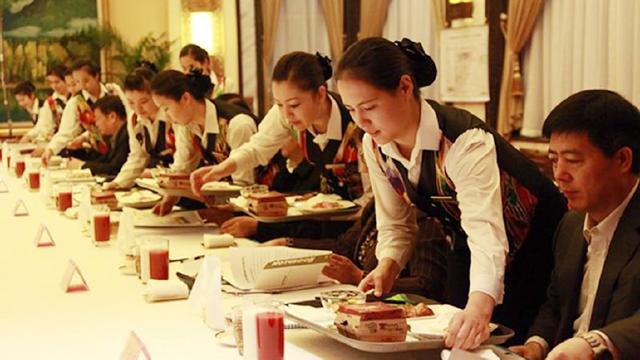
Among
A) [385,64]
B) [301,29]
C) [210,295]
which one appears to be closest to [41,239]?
[210,295]

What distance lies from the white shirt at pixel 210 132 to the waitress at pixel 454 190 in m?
1.76

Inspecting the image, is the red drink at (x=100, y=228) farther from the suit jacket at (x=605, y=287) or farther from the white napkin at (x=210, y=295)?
the suit jacket at (x=605, y=287)

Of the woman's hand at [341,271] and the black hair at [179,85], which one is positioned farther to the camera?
the black hair at [179,85]

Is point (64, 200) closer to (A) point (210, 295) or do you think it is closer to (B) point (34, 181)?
(B) point (34, 181)

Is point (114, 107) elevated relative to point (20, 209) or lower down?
elevated

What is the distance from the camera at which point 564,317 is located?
2312 millimetres

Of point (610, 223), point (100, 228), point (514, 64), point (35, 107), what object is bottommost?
point (100, 228)

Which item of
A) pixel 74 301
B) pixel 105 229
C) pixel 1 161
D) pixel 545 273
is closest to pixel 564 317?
pixel 545 273

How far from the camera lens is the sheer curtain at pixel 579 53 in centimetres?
546

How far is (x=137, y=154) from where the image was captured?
5617mm

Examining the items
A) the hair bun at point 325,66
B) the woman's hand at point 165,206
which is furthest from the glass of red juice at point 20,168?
the hair bun at point 325,66

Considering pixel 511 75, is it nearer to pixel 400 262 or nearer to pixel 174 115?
pixel 174 115

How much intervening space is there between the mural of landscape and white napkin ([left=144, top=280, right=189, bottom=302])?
9.30 meters

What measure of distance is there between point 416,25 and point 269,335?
6.18 meters
